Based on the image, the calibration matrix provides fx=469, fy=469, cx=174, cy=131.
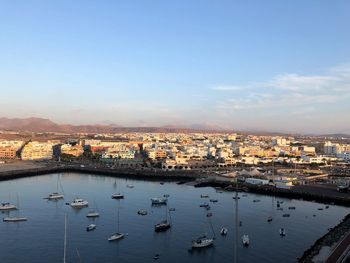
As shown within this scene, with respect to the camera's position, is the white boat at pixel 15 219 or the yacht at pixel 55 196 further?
the yacht at pixel 55 196

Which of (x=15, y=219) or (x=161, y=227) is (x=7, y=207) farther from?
(x=161, y=227)

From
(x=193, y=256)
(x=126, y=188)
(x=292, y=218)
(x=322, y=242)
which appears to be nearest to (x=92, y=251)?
(x=193, y=256)

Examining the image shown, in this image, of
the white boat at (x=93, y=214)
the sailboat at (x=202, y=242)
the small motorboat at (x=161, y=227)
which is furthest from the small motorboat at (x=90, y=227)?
the sailboat at (x=202, y=242)

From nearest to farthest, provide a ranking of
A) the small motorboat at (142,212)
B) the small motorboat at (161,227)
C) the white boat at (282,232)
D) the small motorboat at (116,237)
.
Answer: the small motorboat at (116,237)
the white boat at (282,232)
the small motorboat at (161,227)
the small motorboat at (142,212)

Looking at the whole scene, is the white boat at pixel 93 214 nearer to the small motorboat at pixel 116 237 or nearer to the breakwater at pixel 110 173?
the small motorboat at pixel 116 237

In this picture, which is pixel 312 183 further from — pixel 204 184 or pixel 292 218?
pixel 292 218

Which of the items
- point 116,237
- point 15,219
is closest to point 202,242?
point 116,237

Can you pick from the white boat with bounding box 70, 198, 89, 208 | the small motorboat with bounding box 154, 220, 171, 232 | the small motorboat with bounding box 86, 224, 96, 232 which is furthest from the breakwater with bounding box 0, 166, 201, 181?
the small motorboat with bounding box 86, 224, 96, 232

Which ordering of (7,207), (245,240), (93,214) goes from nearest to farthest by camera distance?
1. (245,240)
2. (93,214)
3. (7,207)
